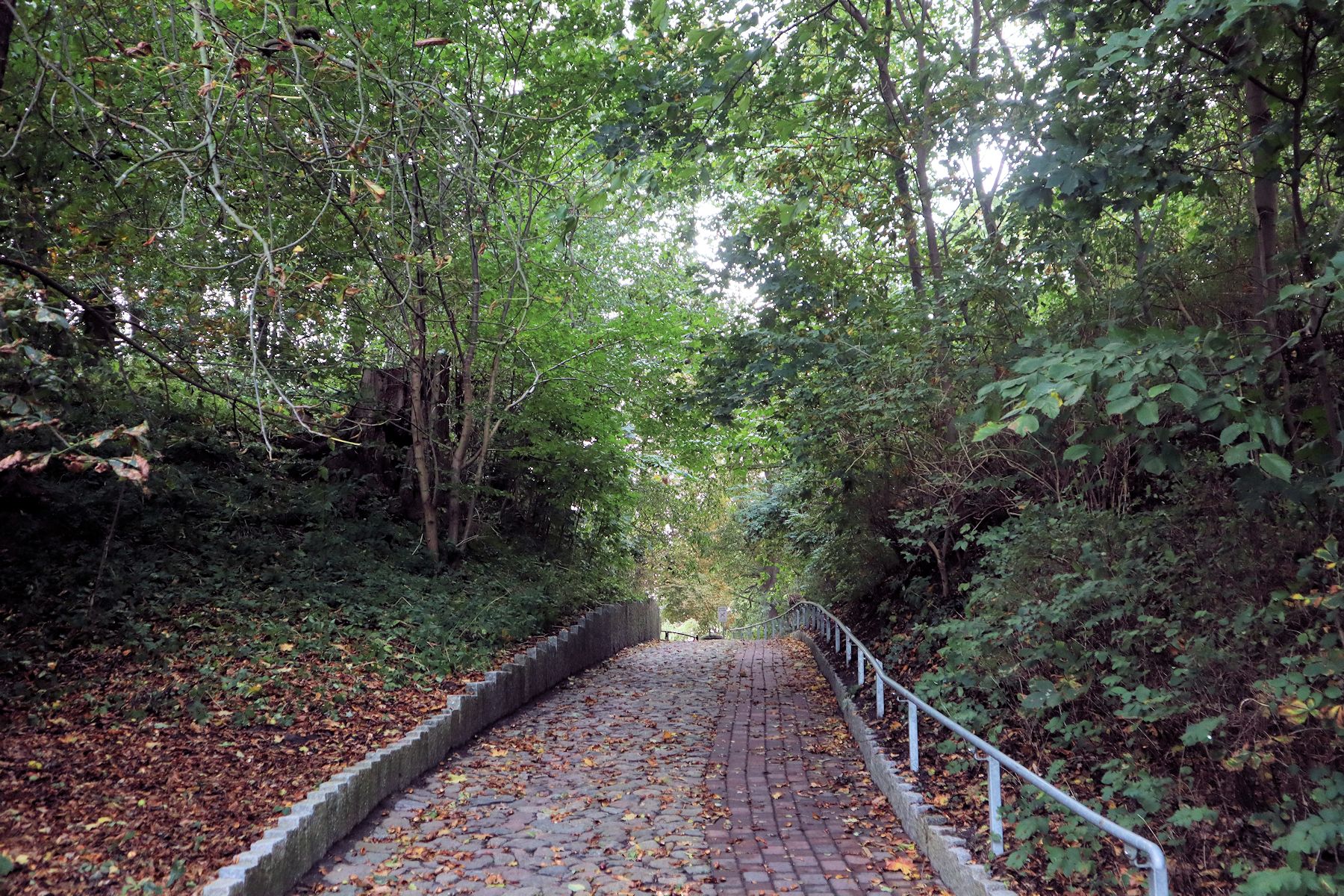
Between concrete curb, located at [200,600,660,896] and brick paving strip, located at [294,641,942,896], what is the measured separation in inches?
5.3

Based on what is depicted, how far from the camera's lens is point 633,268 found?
19297 mm

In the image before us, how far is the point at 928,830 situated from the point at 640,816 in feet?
7.07

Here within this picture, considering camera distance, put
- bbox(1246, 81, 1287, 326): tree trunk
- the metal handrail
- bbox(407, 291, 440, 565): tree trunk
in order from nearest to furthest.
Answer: the metal handrail, bbox(1246, 81, 1287, 326): tree trunk, bbox(407, 291, 440, 565): tree trunk

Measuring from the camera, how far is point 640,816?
6.56 metres

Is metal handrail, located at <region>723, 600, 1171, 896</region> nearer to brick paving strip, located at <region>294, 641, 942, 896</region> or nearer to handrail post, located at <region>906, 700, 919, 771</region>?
handrail post, located at <region>906, 700, 919, 771</region>

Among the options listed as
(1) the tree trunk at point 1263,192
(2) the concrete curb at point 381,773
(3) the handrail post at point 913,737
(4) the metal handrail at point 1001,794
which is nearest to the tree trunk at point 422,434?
(2) the concrete curb at point 381,773

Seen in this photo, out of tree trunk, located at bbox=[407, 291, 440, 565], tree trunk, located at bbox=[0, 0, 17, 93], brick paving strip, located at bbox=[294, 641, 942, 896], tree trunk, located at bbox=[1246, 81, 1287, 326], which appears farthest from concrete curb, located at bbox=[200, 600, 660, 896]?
tree trunk, located at bbox=[1246, 81, 1287, 326]

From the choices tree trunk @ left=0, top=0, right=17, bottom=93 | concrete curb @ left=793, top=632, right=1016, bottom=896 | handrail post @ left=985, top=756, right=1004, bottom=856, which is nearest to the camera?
concrete curb @ left=793, top=632, right=1016, bottom=896

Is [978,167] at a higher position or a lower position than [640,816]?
higher

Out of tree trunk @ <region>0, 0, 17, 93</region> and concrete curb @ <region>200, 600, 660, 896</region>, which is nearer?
concrete curb @ <region>200, 600, 660, 896</region>

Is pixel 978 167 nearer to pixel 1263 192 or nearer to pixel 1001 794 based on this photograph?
pixel 1263 192

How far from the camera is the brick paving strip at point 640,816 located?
17.3 ft

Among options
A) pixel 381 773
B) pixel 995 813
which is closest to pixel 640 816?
pixel 381 773

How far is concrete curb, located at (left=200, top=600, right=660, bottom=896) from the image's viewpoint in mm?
4742
